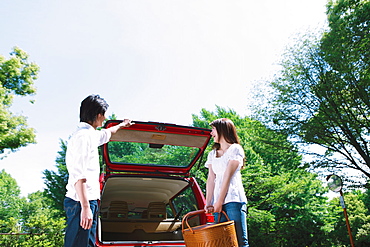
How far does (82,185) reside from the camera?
214 centimetres

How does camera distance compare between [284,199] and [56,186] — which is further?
[56,186]

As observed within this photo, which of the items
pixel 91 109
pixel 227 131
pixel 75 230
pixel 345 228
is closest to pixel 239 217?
pixel 227 131

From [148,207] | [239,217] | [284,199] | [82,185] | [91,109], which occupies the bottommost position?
[239,217]

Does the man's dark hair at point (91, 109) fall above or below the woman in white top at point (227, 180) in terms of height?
above

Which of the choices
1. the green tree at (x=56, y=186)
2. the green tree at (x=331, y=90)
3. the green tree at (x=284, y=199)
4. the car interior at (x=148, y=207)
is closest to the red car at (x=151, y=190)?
the car interior at (x=148, y=207)

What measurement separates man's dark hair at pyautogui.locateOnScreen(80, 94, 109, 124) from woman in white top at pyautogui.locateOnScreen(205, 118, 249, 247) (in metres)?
1.05

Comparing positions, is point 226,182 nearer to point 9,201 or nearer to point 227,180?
point 227,180

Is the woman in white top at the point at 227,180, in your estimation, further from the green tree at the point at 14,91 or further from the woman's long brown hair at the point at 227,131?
the green tree at the point at 14,91

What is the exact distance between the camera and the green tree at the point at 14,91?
1352 cm

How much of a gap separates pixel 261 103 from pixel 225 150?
46.6 ft

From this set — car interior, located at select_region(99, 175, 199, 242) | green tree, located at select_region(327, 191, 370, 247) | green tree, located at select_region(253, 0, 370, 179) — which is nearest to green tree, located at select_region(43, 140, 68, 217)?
green tree, located at select_region(253, 0, 370, 179)

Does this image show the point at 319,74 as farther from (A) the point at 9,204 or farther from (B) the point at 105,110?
(A) the point at 9,204

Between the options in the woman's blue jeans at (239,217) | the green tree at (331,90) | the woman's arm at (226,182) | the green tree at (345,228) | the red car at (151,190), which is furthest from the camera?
the green tree at (345,228)

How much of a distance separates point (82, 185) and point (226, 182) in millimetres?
1144
